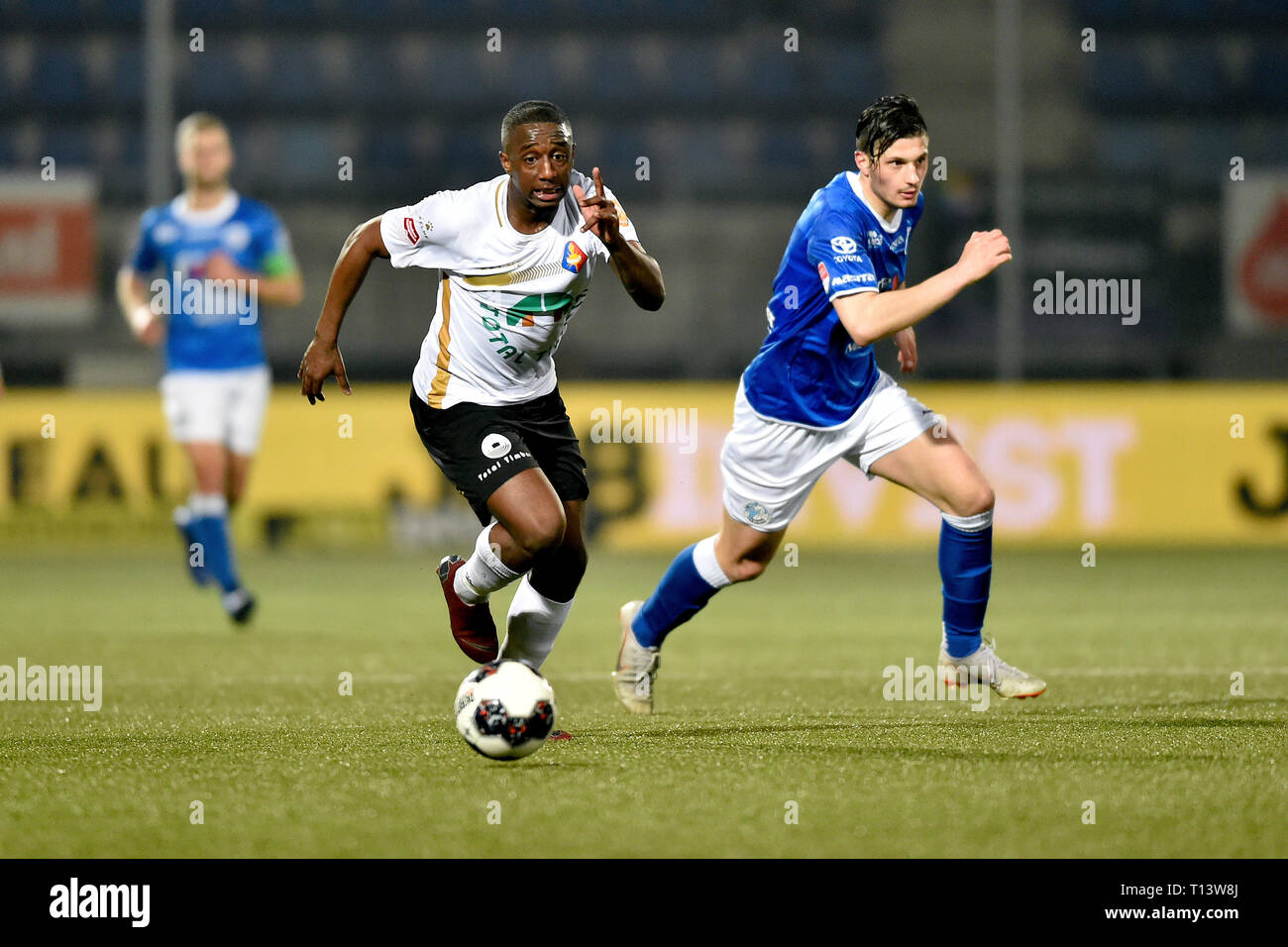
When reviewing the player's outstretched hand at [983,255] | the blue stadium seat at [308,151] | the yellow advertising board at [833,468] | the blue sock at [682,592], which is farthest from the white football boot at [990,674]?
the blue stadium seat at [308,151]

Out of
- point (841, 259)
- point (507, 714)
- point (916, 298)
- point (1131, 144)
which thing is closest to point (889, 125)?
point (841, 259)

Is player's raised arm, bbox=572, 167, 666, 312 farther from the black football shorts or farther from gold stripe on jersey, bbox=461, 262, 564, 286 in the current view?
the black football shorts

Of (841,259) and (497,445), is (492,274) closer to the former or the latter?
(497,445)

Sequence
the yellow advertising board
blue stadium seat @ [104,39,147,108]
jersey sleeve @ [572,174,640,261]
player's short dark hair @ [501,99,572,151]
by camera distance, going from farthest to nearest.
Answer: blue stadium seat @ [104,39,147,108] → the yellow advertising board → player's short dark hair @ [501,99,572,151] → jersey sleeve @ [572,174,640,261]

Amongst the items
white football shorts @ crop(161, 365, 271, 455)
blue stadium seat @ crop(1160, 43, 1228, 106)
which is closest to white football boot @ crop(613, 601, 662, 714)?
white football shorts @ crop(161, 365, 271, 455)

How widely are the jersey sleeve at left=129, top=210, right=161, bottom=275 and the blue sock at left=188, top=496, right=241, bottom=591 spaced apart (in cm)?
135

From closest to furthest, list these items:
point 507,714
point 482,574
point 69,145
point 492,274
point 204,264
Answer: point 507,714 → point 492,274 → point 482,574 → point 204,264 → point 69,145

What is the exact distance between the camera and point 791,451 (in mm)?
5750

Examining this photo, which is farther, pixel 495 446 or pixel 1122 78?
pixel 1122 78

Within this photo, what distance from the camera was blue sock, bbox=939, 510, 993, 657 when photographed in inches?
225

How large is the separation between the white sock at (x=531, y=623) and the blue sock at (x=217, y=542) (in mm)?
3495

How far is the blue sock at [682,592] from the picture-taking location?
5.81 metres

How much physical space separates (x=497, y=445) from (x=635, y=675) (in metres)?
0.93

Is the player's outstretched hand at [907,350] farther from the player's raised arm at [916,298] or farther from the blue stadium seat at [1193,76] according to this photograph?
the blue stadium seat at [1193,76]
